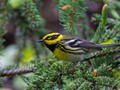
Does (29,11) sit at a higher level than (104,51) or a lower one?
higher

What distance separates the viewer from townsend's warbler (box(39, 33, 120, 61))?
2.55m

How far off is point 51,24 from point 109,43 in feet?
13.5

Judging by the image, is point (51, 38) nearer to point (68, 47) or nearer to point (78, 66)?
point (68, 47)

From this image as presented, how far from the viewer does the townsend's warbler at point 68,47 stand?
8.36 feet

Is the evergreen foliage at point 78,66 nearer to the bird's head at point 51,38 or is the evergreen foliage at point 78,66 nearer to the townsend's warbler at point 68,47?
the townsend's warbler at point 68,47

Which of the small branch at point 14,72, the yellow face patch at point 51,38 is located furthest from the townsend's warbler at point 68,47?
the small branch at point 14,72

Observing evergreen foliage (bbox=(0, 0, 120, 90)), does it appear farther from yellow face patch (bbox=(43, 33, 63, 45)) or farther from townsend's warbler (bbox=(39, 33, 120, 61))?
yellow face patch (bbox=(43, 33, 63, 45))

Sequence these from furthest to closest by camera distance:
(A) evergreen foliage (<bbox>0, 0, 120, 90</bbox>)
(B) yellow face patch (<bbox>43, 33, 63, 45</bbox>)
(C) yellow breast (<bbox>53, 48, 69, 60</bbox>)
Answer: (B) yellow face patch (<bbox>43, 33, 63, 45</bbox>) → (C) yellow breast (<bbox>53, 48, 69, 60</bbox>) → (A) evergreen foliage (<bbox>0, 0, 120, 90</bbox>)

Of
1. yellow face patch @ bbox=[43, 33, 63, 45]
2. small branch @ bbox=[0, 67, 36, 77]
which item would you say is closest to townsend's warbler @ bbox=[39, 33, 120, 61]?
yellow face patch @ bbox=[43, 33, 63, 45]

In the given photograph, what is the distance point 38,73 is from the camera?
2.15m

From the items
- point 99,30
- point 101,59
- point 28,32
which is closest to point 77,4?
point 99,30

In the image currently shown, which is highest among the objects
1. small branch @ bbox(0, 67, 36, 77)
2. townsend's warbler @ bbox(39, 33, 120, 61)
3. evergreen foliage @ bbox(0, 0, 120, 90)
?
evergreen foliage @ bbox(0, 0, 120, 90)

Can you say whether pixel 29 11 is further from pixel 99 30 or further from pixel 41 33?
pixel 41 33

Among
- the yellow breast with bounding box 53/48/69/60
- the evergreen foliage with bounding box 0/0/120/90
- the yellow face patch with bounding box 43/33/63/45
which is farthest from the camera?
the yellow face patch with bounding box 43/33/63/45
